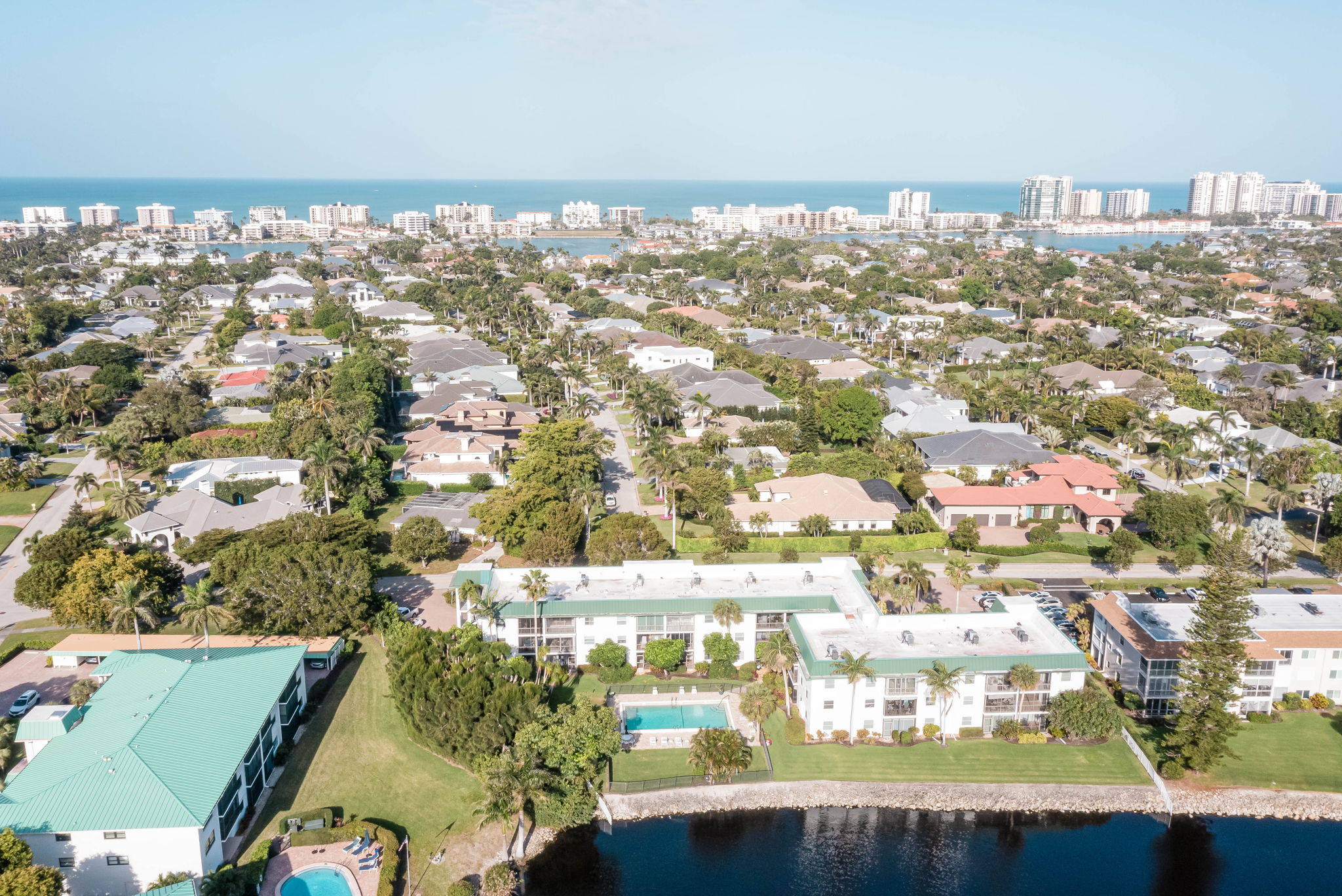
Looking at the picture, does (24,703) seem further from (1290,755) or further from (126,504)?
(1290,755)

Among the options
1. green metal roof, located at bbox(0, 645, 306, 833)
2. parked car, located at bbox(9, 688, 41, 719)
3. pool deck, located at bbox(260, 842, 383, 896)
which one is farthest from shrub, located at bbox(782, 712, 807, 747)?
parked car, located at bbox(9, 688, 41, 719)

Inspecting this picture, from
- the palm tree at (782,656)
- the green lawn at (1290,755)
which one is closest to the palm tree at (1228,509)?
the green lawn at (1290,755)

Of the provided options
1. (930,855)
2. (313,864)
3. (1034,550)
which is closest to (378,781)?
(313,864)

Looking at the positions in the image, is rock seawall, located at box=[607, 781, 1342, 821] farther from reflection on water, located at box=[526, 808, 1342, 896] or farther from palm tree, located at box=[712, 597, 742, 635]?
palm tree, located at box=[712, 597, 742, 635]

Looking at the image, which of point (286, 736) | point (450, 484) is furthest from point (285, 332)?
point (286, 736)

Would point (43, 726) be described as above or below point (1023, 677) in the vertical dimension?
below

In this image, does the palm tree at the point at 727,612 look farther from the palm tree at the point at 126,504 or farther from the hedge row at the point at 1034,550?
the palm tree at the point at 126,504
